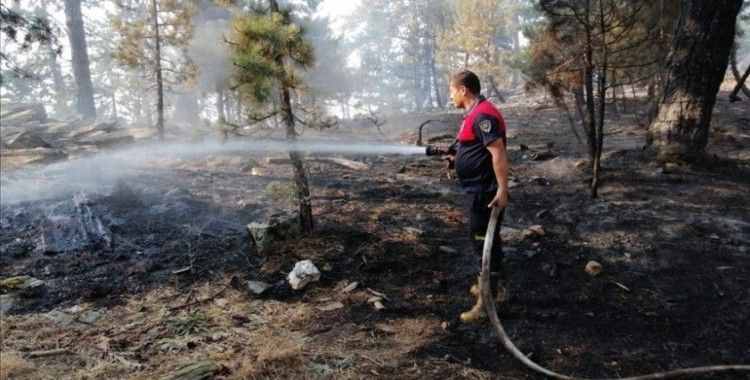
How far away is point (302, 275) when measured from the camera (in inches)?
191

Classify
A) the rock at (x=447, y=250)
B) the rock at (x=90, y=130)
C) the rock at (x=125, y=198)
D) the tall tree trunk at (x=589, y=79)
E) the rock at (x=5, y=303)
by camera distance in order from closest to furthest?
the rock at (x=5, y=303), the rock at (x=447, y=250), the tall tree trunk at (x=589, y=79), the rock at (x=125, y=198), the rock at (x=90, y=130)

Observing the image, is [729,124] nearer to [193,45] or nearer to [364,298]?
[364,298]

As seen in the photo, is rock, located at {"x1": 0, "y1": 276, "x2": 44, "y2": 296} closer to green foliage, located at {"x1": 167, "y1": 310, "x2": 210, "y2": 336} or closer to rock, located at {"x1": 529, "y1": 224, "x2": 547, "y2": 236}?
green foliage, located at {"x1": 167, "y1": 310, "x2": 210, "y2": 336}

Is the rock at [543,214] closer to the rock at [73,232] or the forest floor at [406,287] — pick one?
the forest floor at [406,287]

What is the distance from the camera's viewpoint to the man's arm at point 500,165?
3.77 m

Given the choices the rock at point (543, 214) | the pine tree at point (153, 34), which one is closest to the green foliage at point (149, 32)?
the pine tree at point (153, 34)

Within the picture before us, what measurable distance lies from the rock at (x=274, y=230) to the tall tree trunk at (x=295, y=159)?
13 cm

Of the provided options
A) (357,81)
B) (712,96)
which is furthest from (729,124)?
(357,81)

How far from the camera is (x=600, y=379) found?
10.4 ft

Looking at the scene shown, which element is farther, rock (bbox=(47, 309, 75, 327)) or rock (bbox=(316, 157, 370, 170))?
rock (bbox=(316, 157, 370, 170))

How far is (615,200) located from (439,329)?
438 cm

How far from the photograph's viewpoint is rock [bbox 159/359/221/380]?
10.2 feet

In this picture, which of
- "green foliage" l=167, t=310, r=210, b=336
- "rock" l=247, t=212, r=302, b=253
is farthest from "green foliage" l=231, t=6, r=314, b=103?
"green foliage" l=167, t=310, r=210, b=336

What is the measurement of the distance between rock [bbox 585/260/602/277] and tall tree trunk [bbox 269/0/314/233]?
3.57 meters
